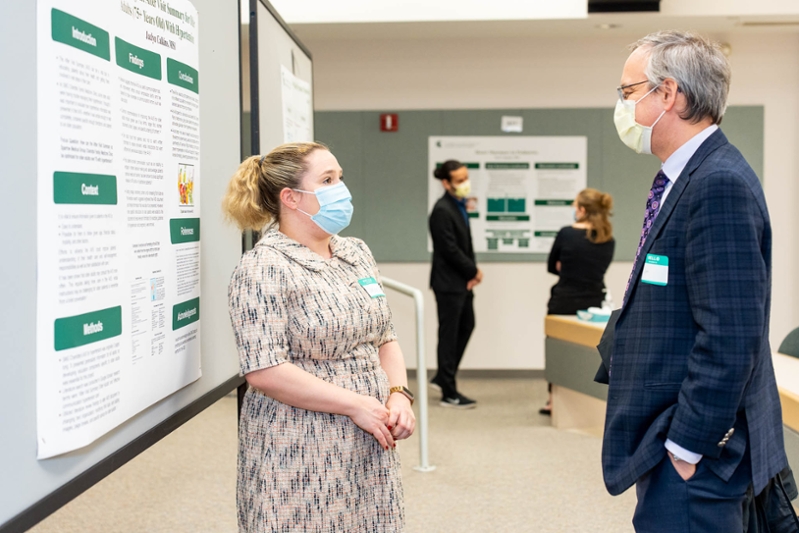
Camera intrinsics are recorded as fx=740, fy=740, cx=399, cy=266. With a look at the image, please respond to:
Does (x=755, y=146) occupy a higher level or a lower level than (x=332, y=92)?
lower

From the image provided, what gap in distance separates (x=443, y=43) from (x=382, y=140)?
0.93 metres

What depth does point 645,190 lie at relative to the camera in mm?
6031

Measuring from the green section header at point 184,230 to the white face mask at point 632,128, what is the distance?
958 millimetres

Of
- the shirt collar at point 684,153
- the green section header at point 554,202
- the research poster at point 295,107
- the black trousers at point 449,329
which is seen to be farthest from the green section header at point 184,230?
the green section header at point 554,202

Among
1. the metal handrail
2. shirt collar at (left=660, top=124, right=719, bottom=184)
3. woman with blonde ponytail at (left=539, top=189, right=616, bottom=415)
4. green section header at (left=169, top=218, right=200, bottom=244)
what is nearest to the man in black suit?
woman with blonde ponytail at (left=539, top=189, right=616, bottom=415)

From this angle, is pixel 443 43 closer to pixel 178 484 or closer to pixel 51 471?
pixel 178 484

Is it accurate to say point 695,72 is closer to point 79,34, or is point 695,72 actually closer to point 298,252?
point 298,252

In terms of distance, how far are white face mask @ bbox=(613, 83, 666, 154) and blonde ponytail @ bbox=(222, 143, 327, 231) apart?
718 mm

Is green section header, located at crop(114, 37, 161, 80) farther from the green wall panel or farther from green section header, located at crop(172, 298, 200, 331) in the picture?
the green wall panel

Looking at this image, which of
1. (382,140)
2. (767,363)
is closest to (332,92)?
(382,140)

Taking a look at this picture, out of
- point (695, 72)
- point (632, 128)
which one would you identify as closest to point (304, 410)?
point (632, 128)

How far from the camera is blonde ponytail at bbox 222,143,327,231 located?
172 cm

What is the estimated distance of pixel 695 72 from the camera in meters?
1.44

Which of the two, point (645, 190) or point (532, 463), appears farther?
point (645, 190)
